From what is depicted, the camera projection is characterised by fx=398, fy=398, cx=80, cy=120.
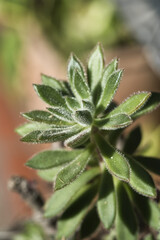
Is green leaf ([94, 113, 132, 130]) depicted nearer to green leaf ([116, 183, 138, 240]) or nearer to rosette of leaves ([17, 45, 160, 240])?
rosette of leaves ([17, 45, 160, 240])

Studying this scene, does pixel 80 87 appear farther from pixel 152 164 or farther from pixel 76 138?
pixel 152 164

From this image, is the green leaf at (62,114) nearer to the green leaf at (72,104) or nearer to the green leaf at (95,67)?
the green leaf at (72,104)

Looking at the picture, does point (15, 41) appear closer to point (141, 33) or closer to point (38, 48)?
point (38, 48)

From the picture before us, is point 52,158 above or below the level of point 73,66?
below

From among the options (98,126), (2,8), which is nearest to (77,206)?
(98,126)

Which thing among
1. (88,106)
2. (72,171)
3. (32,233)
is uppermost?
(88,106)

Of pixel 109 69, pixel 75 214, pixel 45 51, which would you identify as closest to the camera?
pixel 109 69

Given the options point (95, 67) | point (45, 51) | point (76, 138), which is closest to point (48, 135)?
point (76, 138)
